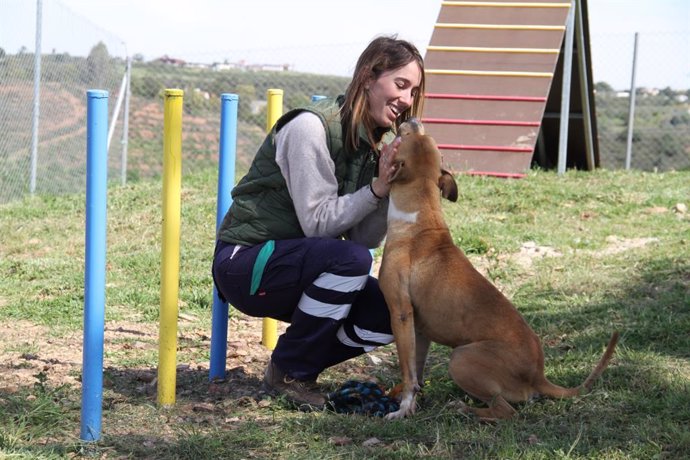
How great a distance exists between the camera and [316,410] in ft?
12.7

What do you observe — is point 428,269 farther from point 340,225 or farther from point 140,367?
point 140,367

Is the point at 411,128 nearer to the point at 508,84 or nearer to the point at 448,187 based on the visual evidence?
the point at 448,187

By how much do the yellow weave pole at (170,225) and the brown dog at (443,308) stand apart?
0.86m

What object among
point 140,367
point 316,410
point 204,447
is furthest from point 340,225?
point 140,367

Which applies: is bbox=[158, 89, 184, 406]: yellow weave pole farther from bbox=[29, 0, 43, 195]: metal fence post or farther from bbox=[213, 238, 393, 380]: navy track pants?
bbox=[29, 0, 43, 195]: metal fence post

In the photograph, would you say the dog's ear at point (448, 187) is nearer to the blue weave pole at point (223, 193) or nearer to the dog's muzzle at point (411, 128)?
the dog's muzzle at point (411, 128)

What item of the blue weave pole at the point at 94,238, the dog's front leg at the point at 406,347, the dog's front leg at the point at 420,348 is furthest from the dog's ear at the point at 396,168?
the blue weave pole at the point at 94,238

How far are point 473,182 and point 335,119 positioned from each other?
17.2 ft

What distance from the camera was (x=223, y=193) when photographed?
429cm

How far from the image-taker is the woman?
3.80 meters

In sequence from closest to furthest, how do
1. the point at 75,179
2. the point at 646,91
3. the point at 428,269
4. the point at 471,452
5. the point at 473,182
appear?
the point at 471,452 → the point at 428,269 → the point at 473,182 → the point at 75,179 → the point at 646,91

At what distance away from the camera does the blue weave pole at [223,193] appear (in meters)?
4.19

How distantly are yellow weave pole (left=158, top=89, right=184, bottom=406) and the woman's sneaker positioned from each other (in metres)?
0.44

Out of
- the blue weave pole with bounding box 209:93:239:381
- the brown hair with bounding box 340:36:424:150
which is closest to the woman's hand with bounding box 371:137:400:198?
the brown hair with bounding box 340:36:424:150
